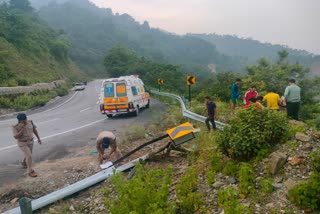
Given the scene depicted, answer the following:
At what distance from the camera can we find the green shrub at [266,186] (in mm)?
5488

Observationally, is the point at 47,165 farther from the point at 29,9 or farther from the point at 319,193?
the point at 29,9

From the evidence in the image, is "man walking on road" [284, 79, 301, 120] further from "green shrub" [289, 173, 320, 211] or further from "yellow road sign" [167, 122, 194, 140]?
"green shrub" [289, 173, 320, 211]

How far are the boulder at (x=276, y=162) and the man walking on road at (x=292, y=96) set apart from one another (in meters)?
4.52

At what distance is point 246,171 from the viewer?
19.0 ft

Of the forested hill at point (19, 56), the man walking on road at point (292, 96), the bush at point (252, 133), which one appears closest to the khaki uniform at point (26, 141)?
the bush at point (252, 133)

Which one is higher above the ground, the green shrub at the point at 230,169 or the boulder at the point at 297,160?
the boulder at the point at 297,160

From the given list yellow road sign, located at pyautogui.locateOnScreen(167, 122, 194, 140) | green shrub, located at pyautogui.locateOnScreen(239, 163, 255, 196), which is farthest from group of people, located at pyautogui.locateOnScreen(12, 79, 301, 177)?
green shrub, located at pyautogui.locateOnScreen(239, 163, 255, 196)

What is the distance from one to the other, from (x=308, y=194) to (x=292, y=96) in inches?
229

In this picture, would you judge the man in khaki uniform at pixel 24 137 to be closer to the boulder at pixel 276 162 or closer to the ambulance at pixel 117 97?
the boulder at pixel 276 162

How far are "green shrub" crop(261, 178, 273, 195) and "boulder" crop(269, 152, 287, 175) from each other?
0.45 m

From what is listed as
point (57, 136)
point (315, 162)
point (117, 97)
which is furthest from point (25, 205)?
point (117, 97)

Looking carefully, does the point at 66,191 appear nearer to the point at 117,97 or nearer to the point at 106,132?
the point at 106,132

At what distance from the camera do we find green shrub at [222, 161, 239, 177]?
252 inches

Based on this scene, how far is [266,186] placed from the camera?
5492 mm
